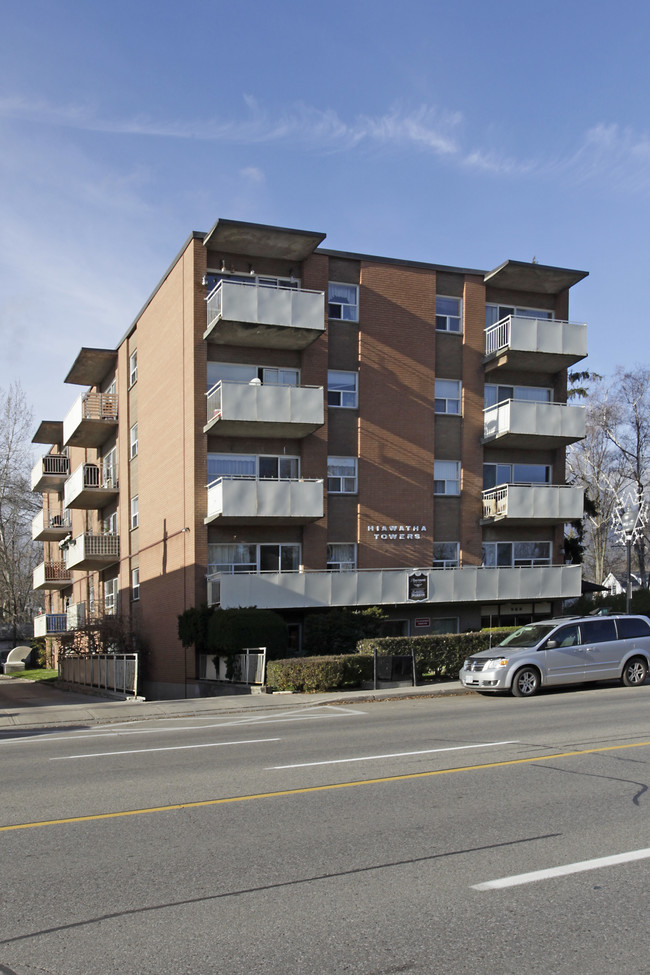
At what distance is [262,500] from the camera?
92.6ft

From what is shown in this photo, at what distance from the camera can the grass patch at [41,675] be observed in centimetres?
4337

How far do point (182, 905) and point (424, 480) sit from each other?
26.6 metres

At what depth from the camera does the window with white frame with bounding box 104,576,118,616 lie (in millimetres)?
39688

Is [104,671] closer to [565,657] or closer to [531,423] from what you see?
[565,657]

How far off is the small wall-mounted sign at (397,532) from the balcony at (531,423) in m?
4.14

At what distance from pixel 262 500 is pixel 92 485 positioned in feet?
45.4

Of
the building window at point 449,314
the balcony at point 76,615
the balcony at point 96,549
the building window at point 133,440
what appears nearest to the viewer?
the building window at point 449,314

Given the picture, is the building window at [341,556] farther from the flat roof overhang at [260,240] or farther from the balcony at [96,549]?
the balcony at [96,549]

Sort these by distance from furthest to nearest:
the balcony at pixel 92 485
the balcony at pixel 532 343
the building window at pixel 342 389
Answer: the balcony at pixel 92 485
the balcony at pixel 532 343
the building window at pixel 342 389

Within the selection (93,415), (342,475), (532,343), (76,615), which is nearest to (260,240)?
(342,475)

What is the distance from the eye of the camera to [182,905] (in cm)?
560

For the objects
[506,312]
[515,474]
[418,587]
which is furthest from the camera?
[506,312]

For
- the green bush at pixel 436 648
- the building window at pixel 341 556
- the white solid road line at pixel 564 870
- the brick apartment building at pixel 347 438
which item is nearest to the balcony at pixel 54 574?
the brick apartment building at pixel 347 438

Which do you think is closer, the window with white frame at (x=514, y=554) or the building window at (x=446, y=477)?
the building window at (x=446, y=477)
